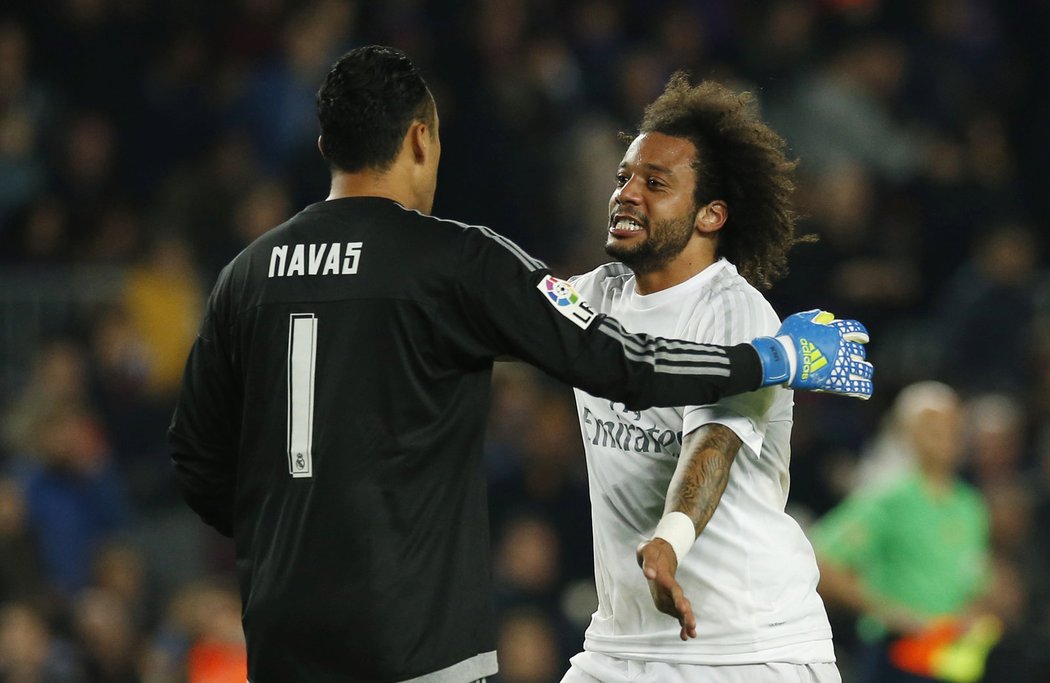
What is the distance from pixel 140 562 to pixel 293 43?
3.40 metres

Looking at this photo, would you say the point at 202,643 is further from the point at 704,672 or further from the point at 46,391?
the point at 704,672

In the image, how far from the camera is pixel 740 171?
4.06 meters

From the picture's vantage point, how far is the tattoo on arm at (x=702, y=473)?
3520mm

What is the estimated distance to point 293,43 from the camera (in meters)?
9.74

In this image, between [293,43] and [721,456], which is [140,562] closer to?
[293,43]

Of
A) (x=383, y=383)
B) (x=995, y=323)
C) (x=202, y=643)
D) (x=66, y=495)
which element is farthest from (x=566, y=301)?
(x=995, y=323)

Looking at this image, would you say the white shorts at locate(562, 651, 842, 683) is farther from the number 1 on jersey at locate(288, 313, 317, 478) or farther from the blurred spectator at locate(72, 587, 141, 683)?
the blurred spectator at locate(72, 587, 141, 683)

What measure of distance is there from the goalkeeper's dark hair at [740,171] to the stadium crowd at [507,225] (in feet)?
11.2

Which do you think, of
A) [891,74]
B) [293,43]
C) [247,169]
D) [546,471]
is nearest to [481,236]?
[546,471]

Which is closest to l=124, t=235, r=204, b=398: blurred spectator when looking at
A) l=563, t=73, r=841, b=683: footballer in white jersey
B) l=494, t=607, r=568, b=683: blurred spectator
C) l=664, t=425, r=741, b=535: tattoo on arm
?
l=494, t=607, r=568, b=683: blurred spectator

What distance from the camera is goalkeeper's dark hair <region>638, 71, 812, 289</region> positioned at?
13.3 feet

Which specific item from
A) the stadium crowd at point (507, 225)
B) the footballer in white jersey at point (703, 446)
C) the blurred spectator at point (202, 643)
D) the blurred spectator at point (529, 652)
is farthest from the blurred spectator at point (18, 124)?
the footballer in white jersey at point (703, 446)

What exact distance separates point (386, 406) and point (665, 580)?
662 mm

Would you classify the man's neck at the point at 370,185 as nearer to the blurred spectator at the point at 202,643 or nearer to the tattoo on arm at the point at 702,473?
the tattoo on arm at the point at 702,473
